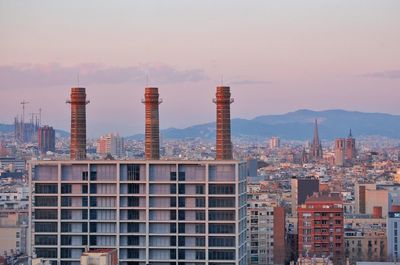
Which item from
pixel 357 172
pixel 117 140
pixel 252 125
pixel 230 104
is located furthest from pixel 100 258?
pixel 252 125

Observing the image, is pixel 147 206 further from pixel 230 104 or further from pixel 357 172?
pixel 357 172

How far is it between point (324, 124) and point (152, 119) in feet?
489

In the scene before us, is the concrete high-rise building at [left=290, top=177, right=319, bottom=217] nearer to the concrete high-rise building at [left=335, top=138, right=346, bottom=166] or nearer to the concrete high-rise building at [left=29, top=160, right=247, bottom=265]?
the concrete high-rise building at [left=29, top=160, right=247, bottom=265]

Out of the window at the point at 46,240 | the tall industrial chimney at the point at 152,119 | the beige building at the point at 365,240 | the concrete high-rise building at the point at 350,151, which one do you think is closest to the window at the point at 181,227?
the window at the point at 46,240

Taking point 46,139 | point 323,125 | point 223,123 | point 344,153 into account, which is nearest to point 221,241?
point 223,123

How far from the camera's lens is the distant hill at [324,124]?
180875mm

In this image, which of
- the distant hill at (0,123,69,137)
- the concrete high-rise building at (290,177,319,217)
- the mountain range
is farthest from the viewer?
the mountain range

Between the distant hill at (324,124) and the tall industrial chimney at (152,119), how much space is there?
134532 mm

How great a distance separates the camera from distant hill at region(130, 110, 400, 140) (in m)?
181

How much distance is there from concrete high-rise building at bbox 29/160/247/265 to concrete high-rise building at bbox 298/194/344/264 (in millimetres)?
13195

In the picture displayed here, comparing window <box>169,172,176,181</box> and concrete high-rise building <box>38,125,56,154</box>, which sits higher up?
concrete high-rise building <box>38,125,56,154</box>

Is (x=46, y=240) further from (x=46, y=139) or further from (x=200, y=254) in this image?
(x=46, y=139)

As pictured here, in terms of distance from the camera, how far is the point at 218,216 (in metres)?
32.8

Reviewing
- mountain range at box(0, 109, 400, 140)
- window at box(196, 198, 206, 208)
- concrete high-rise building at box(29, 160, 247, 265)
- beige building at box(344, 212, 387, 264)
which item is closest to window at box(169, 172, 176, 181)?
concrete high-rise building at box(29, 160, 247, 265)
